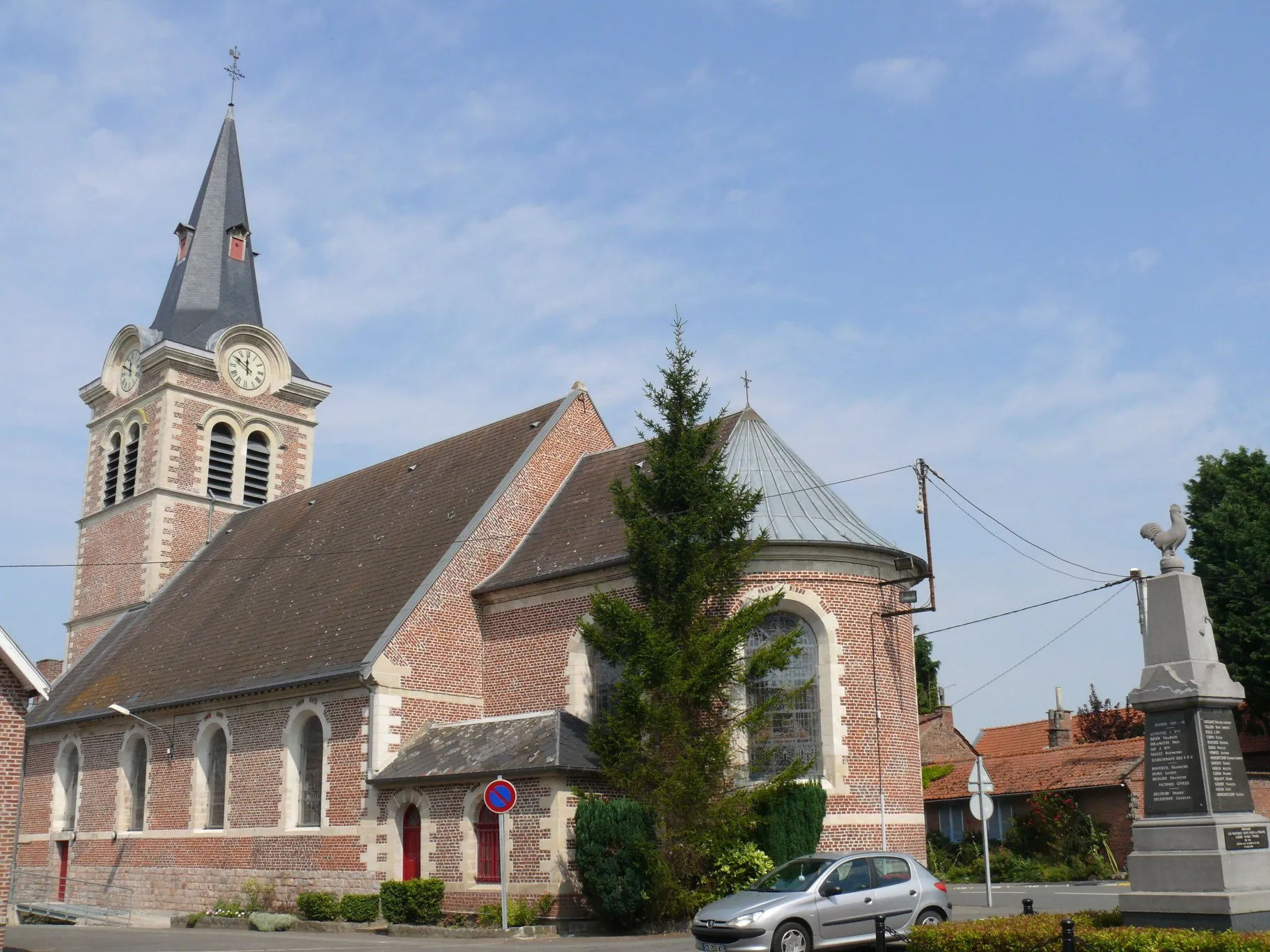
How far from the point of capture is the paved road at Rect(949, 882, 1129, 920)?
65.7 ft

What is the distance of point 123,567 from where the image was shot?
35.2 metres

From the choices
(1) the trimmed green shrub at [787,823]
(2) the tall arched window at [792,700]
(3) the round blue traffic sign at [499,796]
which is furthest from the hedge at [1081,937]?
(2) the tall arched window at [792,700]

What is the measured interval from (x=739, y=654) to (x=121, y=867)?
1573cm

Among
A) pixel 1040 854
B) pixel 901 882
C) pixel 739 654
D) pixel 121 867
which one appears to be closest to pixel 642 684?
pixel 739 654

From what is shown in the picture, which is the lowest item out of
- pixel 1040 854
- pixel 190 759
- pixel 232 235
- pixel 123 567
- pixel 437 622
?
pixel 1040 854

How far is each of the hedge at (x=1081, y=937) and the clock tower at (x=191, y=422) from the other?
2696 centimetres

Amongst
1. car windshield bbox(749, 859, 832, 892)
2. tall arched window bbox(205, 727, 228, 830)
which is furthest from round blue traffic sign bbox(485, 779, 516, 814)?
tall arched window bbox(205, 727, 228, 830)

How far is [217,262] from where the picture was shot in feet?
127

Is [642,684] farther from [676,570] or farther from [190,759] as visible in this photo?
[190,759]

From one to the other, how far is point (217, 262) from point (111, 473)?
7.25m

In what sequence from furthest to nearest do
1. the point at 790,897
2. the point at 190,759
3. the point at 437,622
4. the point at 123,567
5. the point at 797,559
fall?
1. the point at 123,567
2. the point at 190,759
3. the point at 437,622
4. the point at 797,559
5. the point at 790,897

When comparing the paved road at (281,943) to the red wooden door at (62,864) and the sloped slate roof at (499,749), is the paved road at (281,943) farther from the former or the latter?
the red wooden door at (62,864)

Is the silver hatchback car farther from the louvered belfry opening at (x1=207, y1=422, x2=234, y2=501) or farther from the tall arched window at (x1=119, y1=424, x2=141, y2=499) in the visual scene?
the tall arched window at (x1=119, y1=424, x2=141, y2=499)

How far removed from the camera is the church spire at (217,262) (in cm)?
3778
